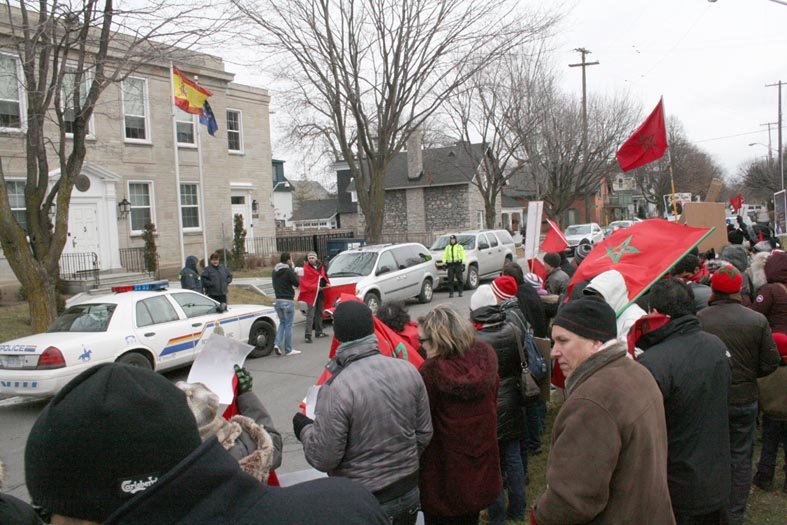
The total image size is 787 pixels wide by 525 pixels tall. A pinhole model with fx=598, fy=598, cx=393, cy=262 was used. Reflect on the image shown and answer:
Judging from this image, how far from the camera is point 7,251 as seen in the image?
9914mm

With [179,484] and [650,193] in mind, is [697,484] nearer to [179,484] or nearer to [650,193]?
[179,484]

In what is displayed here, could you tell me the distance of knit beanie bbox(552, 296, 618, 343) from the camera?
8.70ft

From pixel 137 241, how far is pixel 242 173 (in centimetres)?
634

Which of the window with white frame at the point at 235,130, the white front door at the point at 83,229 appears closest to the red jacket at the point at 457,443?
the white front door at the point at 83,229

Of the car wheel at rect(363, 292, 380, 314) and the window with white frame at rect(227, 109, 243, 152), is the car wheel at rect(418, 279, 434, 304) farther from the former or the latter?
the window with white frame at rect(227, 109, 243, 152)

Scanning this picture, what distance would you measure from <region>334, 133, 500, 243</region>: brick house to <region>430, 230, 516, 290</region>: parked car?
20.2 meters

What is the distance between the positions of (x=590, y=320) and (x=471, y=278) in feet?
56.7

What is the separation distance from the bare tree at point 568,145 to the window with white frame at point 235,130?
42.7 feet

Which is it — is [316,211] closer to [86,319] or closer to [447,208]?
[447,208]

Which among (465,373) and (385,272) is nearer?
(465,373)

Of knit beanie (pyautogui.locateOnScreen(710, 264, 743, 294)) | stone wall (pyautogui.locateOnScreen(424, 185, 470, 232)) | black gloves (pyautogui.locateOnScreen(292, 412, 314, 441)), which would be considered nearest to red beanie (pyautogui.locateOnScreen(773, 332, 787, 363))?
knit beanie (pyautogui.locateOnScreen(710, 264, 743, 294))

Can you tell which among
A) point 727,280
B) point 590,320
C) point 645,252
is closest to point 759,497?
point 727,280

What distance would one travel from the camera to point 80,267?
20219 mm

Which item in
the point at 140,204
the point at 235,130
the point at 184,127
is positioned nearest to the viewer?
the point at 140,204
